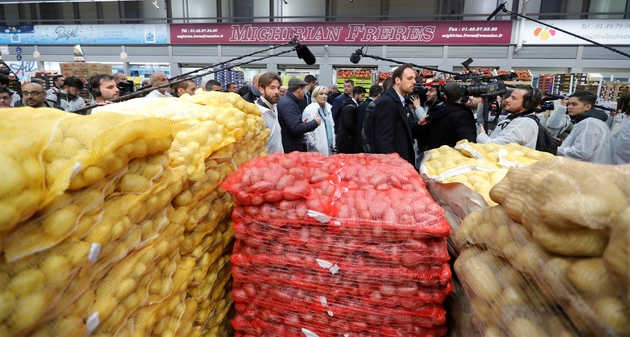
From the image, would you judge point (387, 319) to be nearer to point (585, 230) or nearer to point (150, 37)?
point (585, 230)

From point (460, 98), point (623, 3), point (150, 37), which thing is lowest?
point (460, 98)

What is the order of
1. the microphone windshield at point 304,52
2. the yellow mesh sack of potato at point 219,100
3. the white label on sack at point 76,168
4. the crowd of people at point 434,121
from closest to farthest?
1. the white label on sack at point 76,168
2. the yellow mesh sack of potato at point 219,100
3. the microphone windshield at point 304,52
4. the crowd of people at point 434,121

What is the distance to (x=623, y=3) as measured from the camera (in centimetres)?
1105

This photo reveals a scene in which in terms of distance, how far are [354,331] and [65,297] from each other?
1.00 metres

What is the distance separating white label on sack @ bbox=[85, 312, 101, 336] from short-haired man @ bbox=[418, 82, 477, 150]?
2917 millimetres

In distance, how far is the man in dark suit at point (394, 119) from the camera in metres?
2.85

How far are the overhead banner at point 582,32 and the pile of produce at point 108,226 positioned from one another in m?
12.4

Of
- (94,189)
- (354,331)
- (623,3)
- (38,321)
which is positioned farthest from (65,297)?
(623,3)

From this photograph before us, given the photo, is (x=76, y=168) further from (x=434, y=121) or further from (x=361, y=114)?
(x=361, y=114)

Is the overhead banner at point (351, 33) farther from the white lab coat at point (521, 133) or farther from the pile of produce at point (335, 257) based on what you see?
the pile of produce at point (335, 257)

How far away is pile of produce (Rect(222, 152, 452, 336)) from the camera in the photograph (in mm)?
1223

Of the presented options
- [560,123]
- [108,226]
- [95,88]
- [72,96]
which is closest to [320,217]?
[108,226]

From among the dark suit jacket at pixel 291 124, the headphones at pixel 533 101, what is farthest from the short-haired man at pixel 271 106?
the headphones at pixel 533 101

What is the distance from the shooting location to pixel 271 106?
10.4 feet
